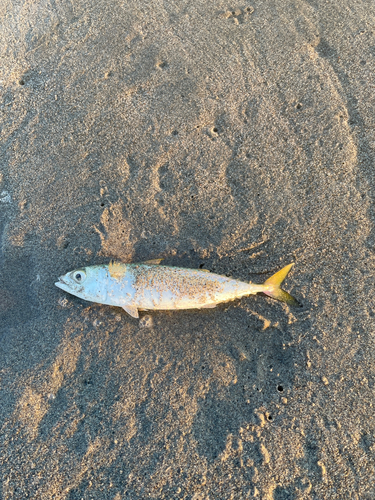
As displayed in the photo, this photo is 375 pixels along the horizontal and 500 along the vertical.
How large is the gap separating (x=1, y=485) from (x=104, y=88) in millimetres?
3594

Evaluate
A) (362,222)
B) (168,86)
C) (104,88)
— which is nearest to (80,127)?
(104,88)

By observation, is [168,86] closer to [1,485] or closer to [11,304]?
[11,304]

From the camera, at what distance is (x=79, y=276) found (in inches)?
103

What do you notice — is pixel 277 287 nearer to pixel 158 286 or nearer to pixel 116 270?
pixel 158 286

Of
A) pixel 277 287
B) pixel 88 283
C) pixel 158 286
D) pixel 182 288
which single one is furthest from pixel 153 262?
pixel 277 287

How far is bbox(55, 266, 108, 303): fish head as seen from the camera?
257cm

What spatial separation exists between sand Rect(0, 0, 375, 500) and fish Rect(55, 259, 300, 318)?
169mm

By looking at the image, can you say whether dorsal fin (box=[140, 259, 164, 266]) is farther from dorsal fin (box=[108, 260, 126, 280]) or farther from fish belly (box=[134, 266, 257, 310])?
dorsal fin (box=[108, 260, 126, 280])

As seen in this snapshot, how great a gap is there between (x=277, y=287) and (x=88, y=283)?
1608mm

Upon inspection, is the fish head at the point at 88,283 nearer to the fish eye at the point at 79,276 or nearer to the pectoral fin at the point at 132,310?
the fish eye at the point at 79,276

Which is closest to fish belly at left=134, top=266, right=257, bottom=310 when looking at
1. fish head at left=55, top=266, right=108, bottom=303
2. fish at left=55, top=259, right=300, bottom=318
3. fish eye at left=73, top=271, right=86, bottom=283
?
fish at left=55, top=259, right=300, bottom=318

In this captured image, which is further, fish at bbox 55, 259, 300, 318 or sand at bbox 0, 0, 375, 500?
fish at bbox 55, 259, 300, 318

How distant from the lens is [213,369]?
252 cm

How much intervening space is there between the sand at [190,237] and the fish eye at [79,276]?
0.25 meters
